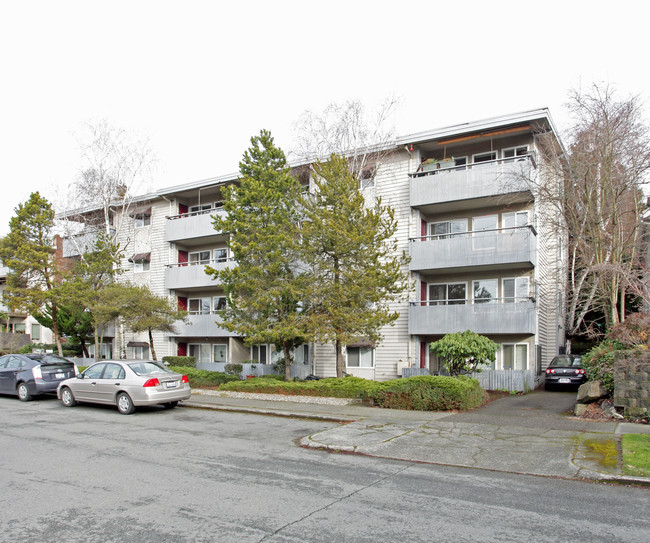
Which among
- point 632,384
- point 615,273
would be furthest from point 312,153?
point 632,384

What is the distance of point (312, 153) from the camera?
25.5 metres

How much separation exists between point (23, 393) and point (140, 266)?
59.5 ft

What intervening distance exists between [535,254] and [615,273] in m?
5.68

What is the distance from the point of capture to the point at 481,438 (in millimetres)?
10602

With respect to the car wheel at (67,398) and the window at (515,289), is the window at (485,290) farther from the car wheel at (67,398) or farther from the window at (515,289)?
the car wheel at (67,398)

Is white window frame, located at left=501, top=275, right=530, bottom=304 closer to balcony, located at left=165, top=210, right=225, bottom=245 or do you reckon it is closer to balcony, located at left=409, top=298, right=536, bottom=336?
balcony, located at left=409, top=298, right=536, bottom=336

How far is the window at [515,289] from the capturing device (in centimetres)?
2245

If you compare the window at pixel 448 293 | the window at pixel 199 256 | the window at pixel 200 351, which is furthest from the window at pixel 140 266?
the window at pixel 448 293

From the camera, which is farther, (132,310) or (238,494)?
(132,310)

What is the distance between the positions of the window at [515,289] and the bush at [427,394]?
8.38 meters

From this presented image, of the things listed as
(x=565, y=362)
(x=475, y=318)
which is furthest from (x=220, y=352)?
(x=565, y=362)

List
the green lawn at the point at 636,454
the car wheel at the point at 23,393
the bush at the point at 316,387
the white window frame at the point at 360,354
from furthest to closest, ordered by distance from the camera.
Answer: the white window frame at the point at 360,354 < the car wheel at the point at 23,393 < the bush at the point at 316,387 < the green lawn at the point at 636,454

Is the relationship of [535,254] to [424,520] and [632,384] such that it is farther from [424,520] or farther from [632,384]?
[424,520]

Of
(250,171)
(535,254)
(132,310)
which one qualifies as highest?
(250,171)
